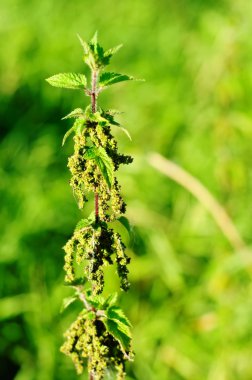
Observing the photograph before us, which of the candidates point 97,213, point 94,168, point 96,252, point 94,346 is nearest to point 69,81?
point 94,168

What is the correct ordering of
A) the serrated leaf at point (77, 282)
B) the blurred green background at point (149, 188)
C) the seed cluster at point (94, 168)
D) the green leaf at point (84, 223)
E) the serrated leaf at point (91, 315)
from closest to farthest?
1. the seed cluster at point (94, 168)
2. the green leaf at point (84, 223)
3. the serrated leaf at point (91, 315)
4. the serrated leaf at point (77, 282)
5. the blurred green background at point (149, 188)

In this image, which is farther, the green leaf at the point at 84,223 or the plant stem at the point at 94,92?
the green leaf at the point at 84,223

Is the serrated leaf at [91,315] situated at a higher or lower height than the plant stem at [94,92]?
lower

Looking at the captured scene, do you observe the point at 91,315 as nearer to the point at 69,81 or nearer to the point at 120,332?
the point at 120,332

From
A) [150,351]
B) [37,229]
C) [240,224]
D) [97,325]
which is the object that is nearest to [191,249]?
[240,224]

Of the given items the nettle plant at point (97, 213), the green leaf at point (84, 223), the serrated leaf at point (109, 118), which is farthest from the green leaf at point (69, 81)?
the green leaf at point (84, 223)

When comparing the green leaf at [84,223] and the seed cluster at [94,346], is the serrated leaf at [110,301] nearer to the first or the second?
the seed cluster at [94,346]
